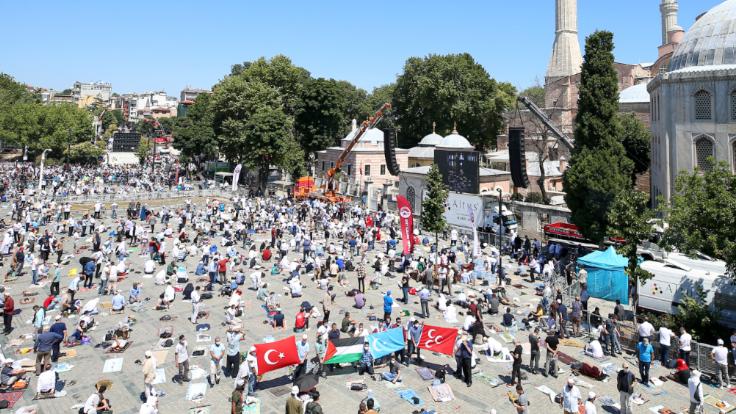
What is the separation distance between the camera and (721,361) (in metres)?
12.7

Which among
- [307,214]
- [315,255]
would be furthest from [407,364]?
[307,214]

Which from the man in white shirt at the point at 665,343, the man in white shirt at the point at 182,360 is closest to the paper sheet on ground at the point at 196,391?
the man in white shirt at the point at 182,360

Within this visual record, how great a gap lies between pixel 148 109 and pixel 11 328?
190m

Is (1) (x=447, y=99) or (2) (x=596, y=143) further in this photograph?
(1) (x=447, y=99)

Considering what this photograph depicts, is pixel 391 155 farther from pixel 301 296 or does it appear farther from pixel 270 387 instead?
pixel 270 387

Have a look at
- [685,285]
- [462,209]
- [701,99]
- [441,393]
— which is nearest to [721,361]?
[685,285]

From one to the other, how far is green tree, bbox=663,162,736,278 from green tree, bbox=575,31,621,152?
34.4ft

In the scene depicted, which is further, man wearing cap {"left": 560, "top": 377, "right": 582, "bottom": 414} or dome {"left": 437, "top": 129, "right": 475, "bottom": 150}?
dome {"left": 437, "top": 129, "right": 475, "bottom": 150}

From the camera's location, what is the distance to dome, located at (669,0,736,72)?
25.2 m

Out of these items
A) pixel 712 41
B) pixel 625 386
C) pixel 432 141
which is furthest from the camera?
pixel 432 141

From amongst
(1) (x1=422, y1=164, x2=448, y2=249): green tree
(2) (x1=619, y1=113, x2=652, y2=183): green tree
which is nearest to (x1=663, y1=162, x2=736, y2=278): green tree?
(1) (x1=422, y1=164, x2=448, y2=249): green tree

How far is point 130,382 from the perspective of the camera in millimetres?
12633

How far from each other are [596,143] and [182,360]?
23.0 meters

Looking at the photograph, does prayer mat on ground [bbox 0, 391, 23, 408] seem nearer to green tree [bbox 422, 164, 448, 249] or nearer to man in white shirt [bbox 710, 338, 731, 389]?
man in white shirt [bbox 710, 338, 731, 389]
